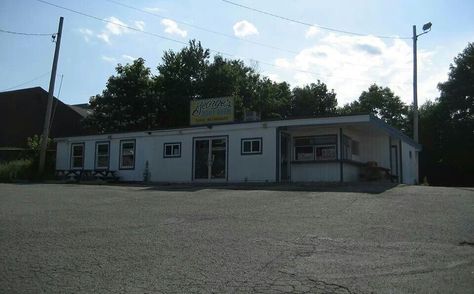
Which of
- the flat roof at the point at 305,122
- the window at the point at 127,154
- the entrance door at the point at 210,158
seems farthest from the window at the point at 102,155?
the entrance door at the point at 210,158

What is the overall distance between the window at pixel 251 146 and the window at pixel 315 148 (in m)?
1.98

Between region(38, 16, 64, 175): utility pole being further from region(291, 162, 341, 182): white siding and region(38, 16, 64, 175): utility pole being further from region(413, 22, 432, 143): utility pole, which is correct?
region(413, 22, 432, 143): utility pole

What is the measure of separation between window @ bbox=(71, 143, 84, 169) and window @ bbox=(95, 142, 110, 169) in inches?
53.7

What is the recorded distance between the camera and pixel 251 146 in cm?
2273

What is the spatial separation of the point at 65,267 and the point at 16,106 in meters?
42.0

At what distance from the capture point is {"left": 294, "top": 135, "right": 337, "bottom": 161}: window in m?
22.1

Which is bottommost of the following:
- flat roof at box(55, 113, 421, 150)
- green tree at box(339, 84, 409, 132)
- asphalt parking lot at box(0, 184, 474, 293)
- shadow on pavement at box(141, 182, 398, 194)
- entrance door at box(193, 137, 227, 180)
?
asphalt parking lot at box(0, 184, 474, 293)

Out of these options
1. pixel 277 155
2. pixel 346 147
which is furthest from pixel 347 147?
pixel 277 155

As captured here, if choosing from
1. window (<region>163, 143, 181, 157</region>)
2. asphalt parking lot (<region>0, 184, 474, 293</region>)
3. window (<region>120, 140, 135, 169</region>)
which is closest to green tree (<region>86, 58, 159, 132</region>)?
window (<region>120, 140, 135, 169</region>)

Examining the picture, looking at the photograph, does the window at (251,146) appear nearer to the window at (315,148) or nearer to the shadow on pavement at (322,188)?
the window at (315,148)

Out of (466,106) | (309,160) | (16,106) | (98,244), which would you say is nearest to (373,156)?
(309,160)

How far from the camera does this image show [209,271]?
6.73 metres

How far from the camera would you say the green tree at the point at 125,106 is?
40.2 metres

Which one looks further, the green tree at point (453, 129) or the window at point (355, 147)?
the green tree at point (453, 129)
